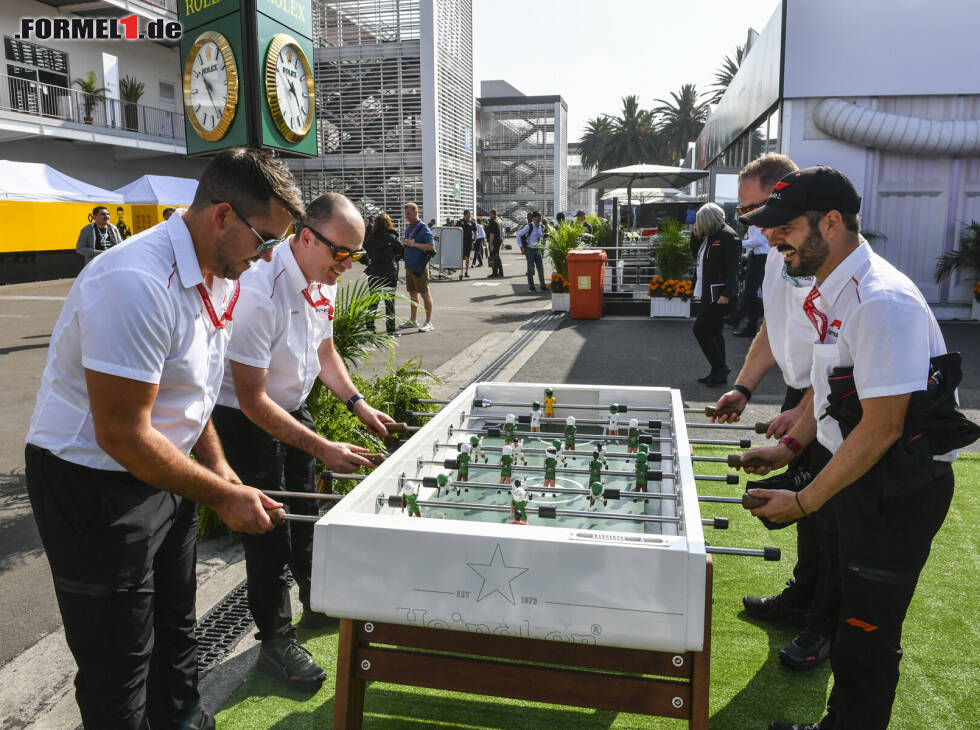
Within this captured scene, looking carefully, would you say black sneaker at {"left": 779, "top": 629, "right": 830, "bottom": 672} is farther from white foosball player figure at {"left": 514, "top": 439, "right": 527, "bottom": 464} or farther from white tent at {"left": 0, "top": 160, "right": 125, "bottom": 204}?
white tent at {"left": 0, "top": 160, "right": 125, "bottom": 204}

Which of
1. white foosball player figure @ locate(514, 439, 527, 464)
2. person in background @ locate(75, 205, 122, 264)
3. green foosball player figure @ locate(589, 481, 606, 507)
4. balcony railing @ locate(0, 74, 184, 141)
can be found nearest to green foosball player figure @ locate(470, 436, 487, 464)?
white foosball player figure @ locate(514, 439, 527, 464)

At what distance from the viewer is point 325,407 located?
4734 mm

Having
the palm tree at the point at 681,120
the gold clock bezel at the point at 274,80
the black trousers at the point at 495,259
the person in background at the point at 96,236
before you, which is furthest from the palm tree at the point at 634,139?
the gold clock bezel at the point at 274,80

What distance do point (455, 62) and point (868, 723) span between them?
3954 centimetres

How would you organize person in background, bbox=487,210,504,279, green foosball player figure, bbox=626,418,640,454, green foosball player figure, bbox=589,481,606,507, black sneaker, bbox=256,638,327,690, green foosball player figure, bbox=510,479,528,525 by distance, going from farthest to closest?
person in background, bbox=487,210,504,279, green foosball player figure, bbox=626,418,640,454, black sneaker, bbox=256,638,327,690, green foosball player figure, bbox=589,481,606,507, green foosball player figure, bbox=510,479,528,525

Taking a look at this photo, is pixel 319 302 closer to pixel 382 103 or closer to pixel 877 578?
pixel 877 578

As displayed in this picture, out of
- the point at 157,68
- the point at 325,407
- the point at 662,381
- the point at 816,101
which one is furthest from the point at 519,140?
the point at 325,407

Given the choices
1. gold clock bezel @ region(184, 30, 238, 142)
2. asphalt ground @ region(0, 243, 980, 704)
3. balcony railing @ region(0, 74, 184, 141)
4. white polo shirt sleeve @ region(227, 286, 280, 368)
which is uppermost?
balcony railing @ region(0, 74, 184, 141)

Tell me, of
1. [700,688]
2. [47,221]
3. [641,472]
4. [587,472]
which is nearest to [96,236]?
[587,472]

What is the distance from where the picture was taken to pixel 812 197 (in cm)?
232

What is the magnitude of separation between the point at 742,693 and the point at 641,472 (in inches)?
44.9

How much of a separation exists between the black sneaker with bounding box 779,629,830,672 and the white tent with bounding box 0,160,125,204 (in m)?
18.8

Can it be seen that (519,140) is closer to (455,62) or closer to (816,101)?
(455,62)

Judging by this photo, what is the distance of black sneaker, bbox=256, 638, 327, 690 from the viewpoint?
3.00 metres
